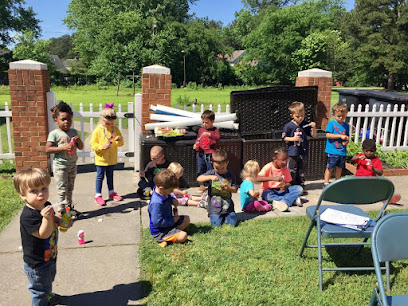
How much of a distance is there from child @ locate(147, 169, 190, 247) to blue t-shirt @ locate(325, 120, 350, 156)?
123 inches

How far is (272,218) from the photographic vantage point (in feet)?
15.7

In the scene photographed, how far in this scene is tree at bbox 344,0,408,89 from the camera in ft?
149

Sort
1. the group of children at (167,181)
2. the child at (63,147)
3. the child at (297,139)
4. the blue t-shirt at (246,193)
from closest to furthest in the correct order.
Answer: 1. the group of children at (167,181)
2. the child at (63,147)
3. the blue t-shirt at (246,193)
4. the child at (297,139)

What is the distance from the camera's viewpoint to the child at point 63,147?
14.2 feet

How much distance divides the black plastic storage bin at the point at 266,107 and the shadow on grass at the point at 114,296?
3.68 meters

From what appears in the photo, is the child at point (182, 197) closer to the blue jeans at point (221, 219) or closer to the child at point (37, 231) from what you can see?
the blue jeans at point (221, 219)

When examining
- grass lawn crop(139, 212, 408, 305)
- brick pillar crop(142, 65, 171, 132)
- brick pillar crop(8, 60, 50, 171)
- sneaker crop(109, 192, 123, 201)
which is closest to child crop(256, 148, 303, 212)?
grass lawn crop(139, 212, 408, 305)

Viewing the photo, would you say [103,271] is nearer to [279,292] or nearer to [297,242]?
[279,292]

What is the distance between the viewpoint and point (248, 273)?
11.2ft

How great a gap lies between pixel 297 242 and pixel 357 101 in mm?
6819

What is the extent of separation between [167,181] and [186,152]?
2.28m

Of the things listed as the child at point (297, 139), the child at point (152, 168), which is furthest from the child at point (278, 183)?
the child at point (152, 168)

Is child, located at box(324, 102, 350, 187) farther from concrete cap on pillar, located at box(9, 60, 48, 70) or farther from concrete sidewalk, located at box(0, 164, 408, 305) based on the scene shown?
concrete cap on pillar, located at box(9, 60, 48, 70)

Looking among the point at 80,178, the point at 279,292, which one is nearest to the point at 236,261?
the point at 279,292
